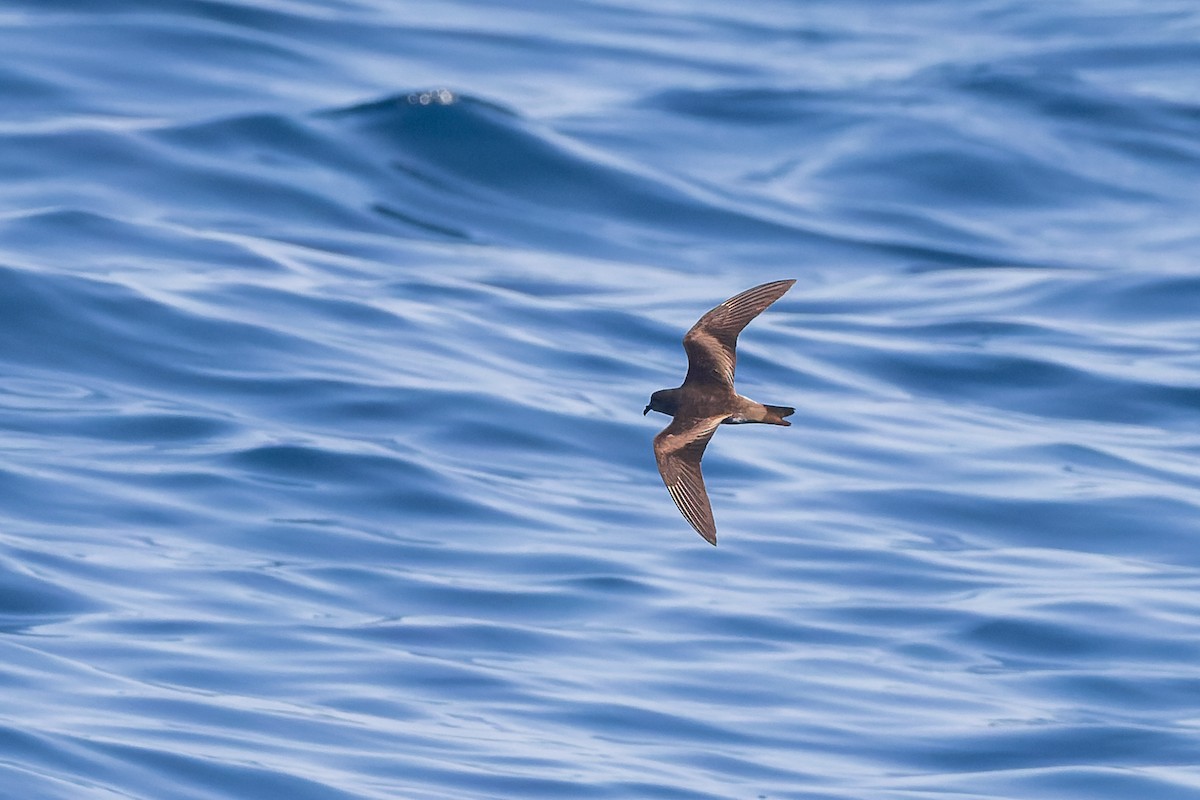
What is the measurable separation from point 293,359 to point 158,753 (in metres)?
7.45

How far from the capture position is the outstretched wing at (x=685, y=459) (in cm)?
699

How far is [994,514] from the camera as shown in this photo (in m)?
15.9

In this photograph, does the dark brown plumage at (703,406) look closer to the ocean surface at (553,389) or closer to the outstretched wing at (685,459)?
the outstretched wing at (685,459)

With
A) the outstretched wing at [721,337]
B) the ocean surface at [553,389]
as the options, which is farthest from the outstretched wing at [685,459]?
the ocean surface at [553,389]

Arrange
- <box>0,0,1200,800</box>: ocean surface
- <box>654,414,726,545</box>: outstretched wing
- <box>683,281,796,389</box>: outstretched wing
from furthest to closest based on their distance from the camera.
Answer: <box>0,0,1200,800</box>: ocean surface → <box>683,281,796,389</box>: outstretched wing → <box>654,414,726,545</box>: outstretched wing

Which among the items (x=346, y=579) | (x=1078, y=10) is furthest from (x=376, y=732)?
(x=1078, y=10)

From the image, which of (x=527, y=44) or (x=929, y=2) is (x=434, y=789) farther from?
(x=929, y=2)

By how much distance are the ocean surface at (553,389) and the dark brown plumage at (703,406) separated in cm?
320

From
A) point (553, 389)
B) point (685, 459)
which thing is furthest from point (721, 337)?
point (553, 389)

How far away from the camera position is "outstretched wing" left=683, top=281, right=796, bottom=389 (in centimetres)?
774

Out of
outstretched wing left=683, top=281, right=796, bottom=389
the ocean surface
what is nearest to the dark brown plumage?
outstretched wing left=683, top=281, right=796, bottom=389

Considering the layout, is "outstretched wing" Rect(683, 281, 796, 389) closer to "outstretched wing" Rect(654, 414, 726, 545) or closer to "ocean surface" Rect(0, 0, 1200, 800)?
"outstretched wing" Rect(654, 414, 726, 545)

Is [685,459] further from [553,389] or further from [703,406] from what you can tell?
[553,389]

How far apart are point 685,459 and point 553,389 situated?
9750 mm
